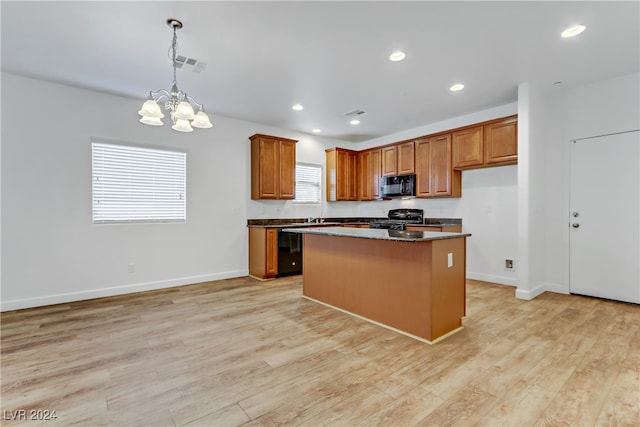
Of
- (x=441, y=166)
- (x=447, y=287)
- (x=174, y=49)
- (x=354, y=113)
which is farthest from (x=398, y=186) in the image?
(x=174, y=49)

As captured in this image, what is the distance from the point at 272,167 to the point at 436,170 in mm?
2820

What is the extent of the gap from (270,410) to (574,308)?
3635mm

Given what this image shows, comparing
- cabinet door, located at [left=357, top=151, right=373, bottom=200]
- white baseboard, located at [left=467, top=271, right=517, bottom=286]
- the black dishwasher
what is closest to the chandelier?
the black dishwasher

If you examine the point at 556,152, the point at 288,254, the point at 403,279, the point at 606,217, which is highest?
the point at 556,152

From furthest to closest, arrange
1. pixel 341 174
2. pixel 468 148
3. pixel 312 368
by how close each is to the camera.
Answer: pixel 341 174
pixel 468 148
pixel 312 368

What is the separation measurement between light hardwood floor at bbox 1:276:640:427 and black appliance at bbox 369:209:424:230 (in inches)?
93.0

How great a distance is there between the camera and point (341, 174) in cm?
636

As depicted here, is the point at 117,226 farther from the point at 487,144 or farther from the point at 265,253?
the point at 487,144

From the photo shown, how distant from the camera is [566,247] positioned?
409 centimetres

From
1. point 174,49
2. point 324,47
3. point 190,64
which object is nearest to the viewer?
point 174,49

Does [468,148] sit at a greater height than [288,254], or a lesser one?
greater

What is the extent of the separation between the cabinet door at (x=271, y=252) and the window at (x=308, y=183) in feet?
4.17

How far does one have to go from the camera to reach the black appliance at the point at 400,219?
5.59 m

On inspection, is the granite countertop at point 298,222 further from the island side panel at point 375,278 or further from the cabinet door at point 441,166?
the island side panel at point 375,278
